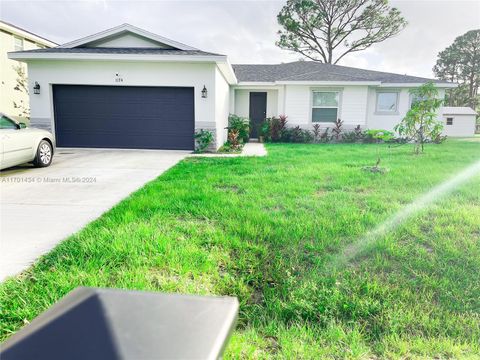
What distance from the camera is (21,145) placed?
22.2ft

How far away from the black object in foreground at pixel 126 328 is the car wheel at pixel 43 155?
7.66 m

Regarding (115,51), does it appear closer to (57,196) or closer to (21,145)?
(21,145)

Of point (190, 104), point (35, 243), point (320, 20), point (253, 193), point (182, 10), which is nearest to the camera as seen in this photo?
point (35, 243)

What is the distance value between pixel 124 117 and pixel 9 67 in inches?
428

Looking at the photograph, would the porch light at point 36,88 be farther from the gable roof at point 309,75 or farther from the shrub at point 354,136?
the shrub at point 354,136

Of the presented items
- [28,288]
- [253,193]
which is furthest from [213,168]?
[28,288]

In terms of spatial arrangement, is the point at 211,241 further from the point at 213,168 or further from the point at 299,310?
the point at 213,168

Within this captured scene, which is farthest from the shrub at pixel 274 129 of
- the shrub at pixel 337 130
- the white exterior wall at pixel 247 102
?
the shrub at pixel 337 130

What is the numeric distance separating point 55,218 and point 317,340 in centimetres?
349

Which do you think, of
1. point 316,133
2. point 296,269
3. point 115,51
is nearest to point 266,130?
point 316,133

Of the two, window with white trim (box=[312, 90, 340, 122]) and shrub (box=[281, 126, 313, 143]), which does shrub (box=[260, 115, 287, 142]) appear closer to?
shrub (box=[281, 126, 313, 143])

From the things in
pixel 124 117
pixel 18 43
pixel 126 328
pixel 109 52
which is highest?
pixel 18 43

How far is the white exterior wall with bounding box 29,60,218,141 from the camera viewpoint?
1065 centimetres

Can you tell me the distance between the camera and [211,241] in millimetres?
3248
